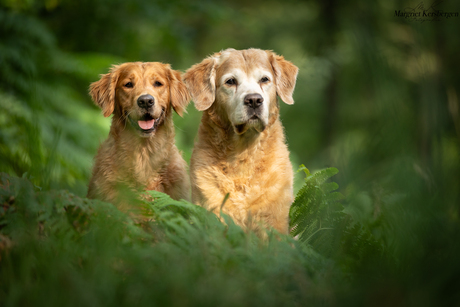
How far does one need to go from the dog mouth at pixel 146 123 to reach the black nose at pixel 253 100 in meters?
1.11

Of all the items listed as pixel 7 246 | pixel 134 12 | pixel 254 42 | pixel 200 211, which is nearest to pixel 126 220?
pixel 200 211

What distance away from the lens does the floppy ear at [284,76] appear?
3.84 metres

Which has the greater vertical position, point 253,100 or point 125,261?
point 253,100

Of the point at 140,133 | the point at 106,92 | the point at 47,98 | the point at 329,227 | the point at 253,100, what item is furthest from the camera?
the point at 47,98

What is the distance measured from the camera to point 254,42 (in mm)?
15391

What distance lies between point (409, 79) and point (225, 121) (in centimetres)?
240

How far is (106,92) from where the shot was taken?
4219mm

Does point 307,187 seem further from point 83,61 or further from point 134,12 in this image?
point 134,12

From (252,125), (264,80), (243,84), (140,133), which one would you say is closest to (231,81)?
A: (243,84)

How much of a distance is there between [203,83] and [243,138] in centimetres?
75

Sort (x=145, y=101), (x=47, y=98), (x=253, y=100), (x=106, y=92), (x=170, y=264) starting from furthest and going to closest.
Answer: (x=47, y=98) → (x=106, y=92) → (x=145, y=101) → (x=253, y=100) → (x=170, y=264)

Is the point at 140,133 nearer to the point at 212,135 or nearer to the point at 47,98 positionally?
the point at 212,135

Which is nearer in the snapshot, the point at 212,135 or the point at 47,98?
the point at 212,135

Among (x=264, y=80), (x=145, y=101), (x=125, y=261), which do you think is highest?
(x=264, y=80)
